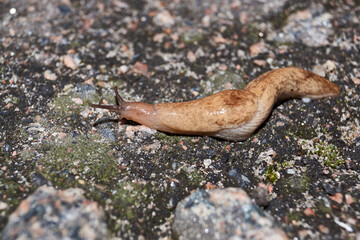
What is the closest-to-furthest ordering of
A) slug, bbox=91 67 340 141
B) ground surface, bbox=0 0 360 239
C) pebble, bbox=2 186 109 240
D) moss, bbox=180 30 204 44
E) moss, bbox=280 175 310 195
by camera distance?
pebble, bbox=2 186 109 240 < ground surface, bbox=0 0 360 239 < moss, bbox=280 175 310 195 < slug, bbox=91 67 340 141 < moss, bbox=180 30 204 44

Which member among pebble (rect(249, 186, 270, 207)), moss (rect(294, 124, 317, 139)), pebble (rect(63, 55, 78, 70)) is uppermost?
pebble (rect(63, 55, 78, 70))

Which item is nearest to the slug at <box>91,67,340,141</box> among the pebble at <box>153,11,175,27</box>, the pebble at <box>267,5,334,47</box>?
the pebble at <box>267,5,334,47</box>

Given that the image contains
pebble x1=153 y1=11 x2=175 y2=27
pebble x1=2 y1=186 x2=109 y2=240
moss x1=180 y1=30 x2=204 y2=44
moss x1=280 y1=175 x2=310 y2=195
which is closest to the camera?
pebble x1=2 y1=186 x2=109 y2=240

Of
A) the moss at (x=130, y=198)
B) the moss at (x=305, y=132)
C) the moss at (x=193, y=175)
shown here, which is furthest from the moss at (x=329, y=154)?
the moss at (x=130, y=198)

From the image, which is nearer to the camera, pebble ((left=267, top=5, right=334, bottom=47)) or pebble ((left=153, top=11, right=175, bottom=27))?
pebble ((left=267, top=5, right=334, bottom=47))

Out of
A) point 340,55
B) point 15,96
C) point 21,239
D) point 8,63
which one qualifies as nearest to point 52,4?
point 8,63

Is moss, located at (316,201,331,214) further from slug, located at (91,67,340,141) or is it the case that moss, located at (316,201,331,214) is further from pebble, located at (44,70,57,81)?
pebble, located at (44,70,57,81)

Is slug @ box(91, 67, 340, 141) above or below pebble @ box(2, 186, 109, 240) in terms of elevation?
above

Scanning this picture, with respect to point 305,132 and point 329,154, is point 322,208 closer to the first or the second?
point 329,154

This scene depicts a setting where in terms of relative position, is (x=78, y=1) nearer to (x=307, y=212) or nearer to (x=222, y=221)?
(x=222, y=221)
